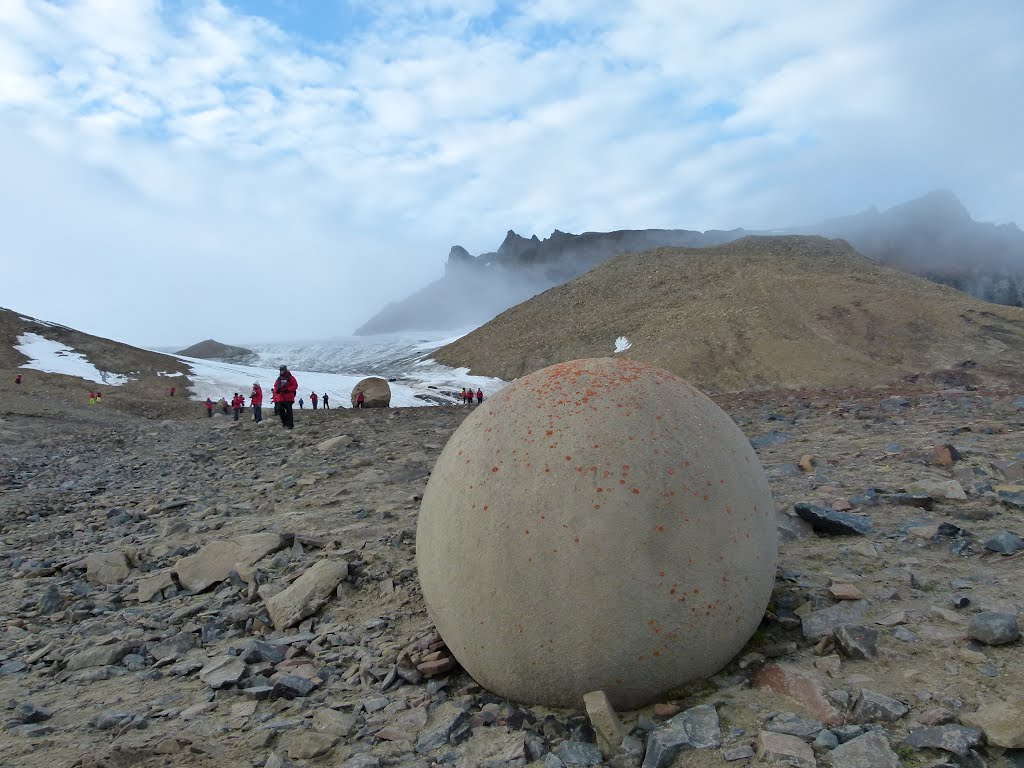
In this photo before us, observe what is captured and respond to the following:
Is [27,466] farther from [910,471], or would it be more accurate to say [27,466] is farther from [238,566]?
[910,471]

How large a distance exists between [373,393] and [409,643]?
27.2m

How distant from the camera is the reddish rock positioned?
3.19 meters

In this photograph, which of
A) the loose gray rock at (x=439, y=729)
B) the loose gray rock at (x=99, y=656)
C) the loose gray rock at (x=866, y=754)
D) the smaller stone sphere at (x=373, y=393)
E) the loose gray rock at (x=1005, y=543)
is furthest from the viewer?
the smaller stone sphere at (x=373, y=393)

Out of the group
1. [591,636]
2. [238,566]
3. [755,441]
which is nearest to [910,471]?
[755,441]

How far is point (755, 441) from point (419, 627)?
9344 millimetres

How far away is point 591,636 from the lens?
3453mm

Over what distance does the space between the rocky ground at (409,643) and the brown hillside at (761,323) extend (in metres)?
36.7

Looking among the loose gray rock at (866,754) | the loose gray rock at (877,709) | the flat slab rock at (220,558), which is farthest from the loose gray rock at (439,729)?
the flat slab rock at (220,558)

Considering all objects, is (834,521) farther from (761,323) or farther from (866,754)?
(761,323)

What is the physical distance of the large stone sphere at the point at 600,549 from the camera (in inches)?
136

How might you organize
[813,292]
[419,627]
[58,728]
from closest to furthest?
1. [58,728]
2. [419,627]
3. [813,292]

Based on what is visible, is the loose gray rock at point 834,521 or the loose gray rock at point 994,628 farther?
the loose gray rock at point 834,521

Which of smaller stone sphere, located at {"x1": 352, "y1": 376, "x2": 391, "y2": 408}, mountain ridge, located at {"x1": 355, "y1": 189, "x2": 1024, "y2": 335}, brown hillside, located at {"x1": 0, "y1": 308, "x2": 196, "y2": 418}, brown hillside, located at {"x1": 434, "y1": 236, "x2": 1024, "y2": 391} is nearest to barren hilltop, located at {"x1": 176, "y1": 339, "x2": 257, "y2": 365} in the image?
mountain ridge, located at {"x1": 355, "y1": 189, "x2": 1024, "y2": 335}

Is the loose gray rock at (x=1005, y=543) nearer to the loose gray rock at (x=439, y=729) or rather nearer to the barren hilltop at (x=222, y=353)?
the loose gray rock at (x=439, y=729)
